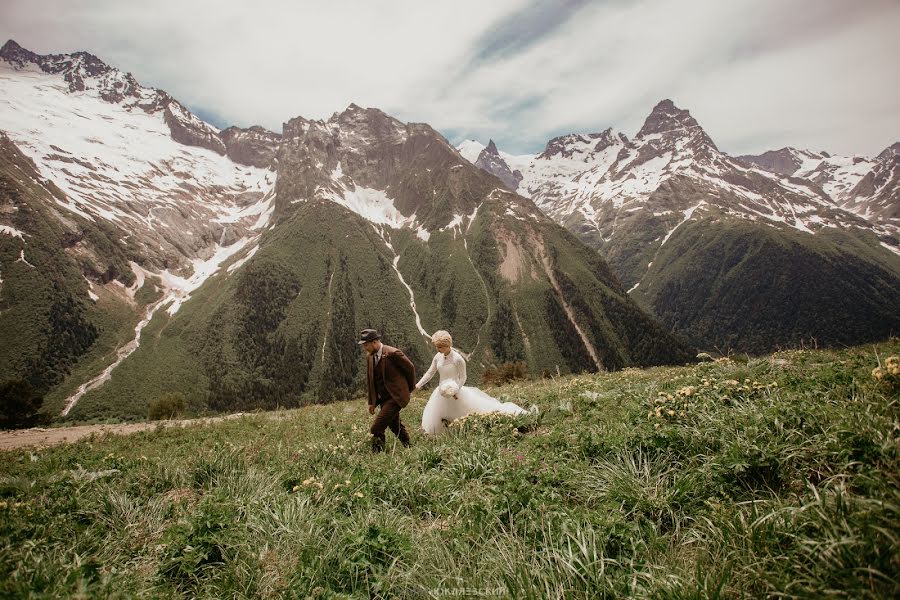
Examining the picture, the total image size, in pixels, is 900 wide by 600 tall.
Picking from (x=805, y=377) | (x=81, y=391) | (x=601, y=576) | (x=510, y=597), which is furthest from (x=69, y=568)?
(x=81, y=391)

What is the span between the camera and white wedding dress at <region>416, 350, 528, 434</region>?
1075cm

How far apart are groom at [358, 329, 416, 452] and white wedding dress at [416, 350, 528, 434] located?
0.77 m

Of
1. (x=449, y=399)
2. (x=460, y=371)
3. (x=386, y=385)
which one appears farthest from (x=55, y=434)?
(x=460, y=371)

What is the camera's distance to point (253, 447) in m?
11.4

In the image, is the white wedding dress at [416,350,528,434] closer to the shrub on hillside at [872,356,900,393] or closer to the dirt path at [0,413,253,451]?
the shrub on hillside at [872,356,900,393]

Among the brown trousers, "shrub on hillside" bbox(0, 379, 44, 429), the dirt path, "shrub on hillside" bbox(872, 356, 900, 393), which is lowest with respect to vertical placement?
"shrub on hillside" bbox(0, 379, 44, 429)

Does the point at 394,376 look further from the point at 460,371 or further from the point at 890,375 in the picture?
the point at 890,375

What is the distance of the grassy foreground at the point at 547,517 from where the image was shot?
3236mm

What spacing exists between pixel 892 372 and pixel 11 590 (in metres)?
9.32

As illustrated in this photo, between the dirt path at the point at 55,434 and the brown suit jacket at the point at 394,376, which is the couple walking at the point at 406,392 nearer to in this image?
the brown suit jacket at the point at 394,376

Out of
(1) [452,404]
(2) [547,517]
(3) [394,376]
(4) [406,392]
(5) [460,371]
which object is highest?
(3) [394,376]

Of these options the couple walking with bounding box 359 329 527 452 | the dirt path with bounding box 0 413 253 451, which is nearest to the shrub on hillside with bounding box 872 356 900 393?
the couple walking with bounding box 359 329 527 452

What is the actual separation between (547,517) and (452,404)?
6.35 m

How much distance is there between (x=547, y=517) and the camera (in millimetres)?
4582
